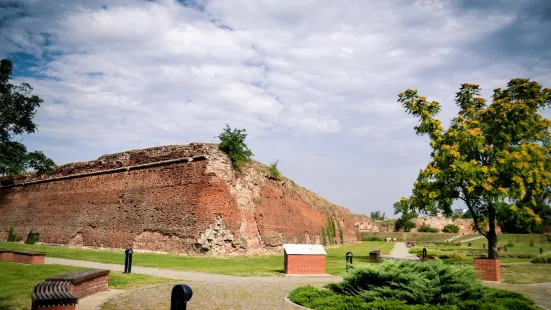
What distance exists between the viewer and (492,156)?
17844 mm

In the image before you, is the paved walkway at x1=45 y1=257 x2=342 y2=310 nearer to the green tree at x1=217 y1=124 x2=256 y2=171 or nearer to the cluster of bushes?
the cluster of bushes

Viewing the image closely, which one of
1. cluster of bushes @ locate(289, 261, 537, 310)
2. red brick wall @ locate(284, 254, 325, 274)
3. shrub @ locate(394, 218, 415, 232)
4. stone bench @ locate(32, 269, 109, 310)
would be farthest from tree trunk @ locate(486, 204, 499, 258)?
shrub @ locate(394, 218, 415, 232)

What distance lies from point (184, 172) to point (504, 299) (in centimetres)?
1753

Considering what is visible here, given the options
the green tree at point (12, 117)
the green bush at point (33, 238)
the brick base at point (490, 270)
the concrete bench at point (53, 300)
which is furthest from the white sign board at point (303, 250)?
the green bush at point (33, 238)

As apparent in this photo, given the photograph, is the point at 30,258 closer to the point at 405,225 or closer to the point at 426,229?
the point at 405,225

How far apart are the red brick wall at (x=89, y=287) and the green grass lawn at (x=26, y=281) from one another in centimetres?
62

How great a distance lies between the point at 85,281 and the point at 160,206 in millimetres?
14624

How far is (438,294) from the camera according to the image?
23.3 ft

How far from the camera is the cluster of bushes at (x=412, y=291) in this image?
6.83 m

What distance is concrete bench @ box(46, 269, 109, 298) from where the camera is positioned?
6902 millimetres

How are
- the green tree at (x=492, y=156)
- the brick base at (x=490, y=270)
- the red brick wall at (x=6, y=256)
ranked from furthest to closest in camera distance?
the green tree at (x=492, y=156) < the red brick wall at (x=6, y=256) < the brick base at (x=490, y=270)

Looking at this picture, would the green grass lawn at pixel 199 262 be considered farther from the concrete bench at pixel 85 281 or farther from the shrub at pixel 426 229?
the shrub at pixel 426 229

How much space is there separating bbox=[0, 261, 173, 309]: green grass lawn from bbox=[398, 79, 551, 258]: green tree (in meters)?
14.1

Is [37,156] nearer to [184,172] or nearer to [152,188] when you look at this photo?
[152,188]
